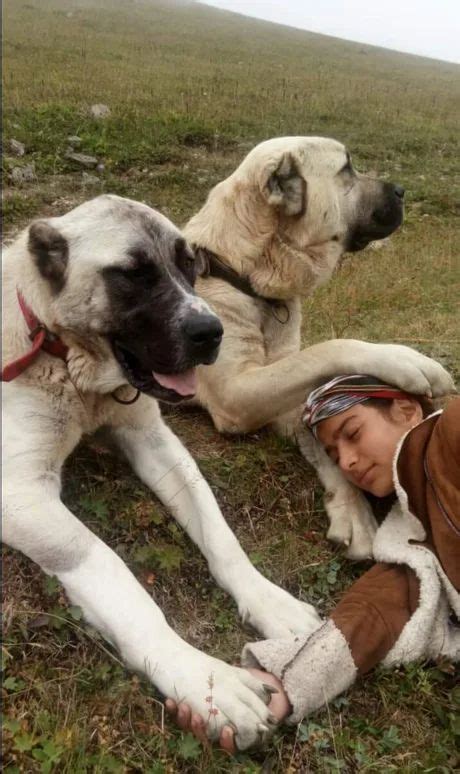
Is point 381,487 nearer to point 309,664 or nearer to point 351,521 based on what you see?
point 351,521

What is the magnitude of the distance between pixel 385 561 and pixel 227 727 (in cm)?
96

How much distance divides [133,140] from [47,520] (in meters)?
11.5

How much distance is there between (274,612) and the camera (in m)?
2.32

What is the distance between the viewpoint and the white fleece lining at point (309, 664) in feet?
6.61

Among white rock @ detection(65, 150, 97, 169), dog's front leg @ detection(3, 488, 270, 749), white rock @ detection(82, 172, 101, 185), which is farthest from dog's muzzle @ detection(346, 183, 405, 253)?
white rock @ detection(65, 150, 97, 169)

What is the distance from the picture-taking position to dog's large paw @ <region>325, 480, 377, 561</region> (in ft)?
9.05

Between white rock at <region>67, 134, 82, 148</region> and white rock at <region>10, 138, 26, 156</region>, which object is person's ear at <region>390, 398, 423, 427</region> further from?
white rock at <region>67, 134, 82, 148</region>

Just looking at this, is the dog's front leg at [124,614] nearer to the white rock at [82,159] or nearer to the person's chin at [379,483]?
the person's chin at [379,483]

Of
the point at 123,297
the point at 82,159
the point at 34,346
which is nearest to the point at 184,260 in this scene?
the point at 123,297

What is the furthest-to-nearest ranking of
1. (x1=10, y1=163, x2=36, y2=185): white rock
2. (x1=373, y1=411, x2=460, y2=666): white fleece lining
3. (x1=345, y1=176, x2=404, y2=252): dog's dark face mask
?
(x1=10, y1=163, x2=36, y2=185): white rock → (x1=345, y1=176, x2=404, y2=252): dog's dark face mask → (x1=373, y1=411, x2=460, y2=666): white fleece lining

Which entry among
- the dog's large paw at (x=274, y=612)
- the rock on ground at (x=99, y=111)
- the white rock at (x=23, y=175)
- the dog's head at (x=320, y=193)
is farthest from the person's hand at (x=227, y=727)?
the rock on ground at (x=99, y=111)

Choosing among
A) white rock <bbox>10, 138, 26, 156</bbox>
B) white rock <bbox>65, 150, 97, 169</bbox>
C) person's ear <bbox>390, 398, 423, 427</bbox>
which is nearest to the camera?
person's ear <bbox>390, 398, 423, 427</bbox>

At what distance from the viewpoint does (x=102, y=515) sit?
266cm

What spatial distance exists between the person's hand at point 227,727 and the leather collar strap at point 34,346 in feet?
4.03
